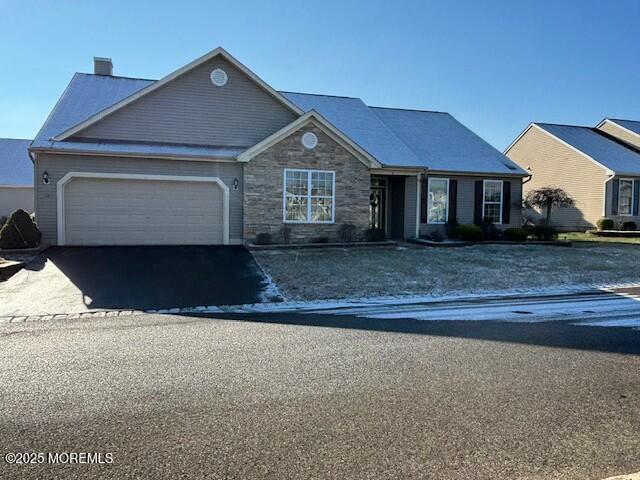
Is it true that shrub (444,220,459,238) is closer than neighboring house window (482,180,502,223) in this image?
Yes

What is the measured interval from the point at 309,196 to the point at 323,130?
230 cm

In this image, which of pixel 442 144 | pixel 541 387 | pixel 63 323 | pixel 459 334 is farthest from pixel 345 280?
pixel 442 144

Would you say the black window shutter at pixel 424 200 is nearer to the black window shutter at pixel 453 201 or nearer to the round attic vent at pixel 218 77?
the black window shutter at pixel 453 201

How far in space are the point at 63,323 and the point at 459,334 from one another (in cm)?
556

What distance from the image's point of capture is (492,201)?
20.4 meters

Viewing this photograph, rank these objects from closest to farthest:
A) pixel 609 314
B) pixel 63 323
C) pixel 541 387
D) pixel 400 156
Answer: pixel 541 387, pixel 63 323, pixel 609 314, pixel 400 156

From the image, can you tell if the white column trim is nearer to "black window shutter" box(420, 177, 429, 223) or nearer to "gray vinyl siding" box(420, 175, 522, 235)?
"black window shutter" box(420, 177, 429, 223)

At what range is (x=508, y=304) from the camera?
322 inches

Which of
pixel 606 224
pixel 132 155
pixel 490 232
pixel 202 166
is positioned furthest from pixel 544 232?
pixel 132 155

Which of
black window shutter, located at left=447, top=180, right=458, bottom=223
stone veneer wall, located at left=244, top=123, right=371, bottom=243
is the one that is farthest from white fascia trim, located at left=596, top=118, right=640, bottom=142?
stone veneer wall, located at left=244, top=123, right=371, bottom=243

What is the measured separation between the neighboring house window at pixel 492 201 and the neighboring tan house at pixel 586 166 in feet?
28.7

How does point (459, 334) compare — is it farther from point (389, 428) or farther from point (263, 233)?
point (263, 233)

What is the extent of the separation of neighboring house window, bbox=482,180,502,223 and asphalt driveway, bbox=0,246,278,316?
11.6 metres

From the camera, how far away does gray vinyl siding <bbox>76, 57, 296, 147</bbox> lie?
50.5 ft
